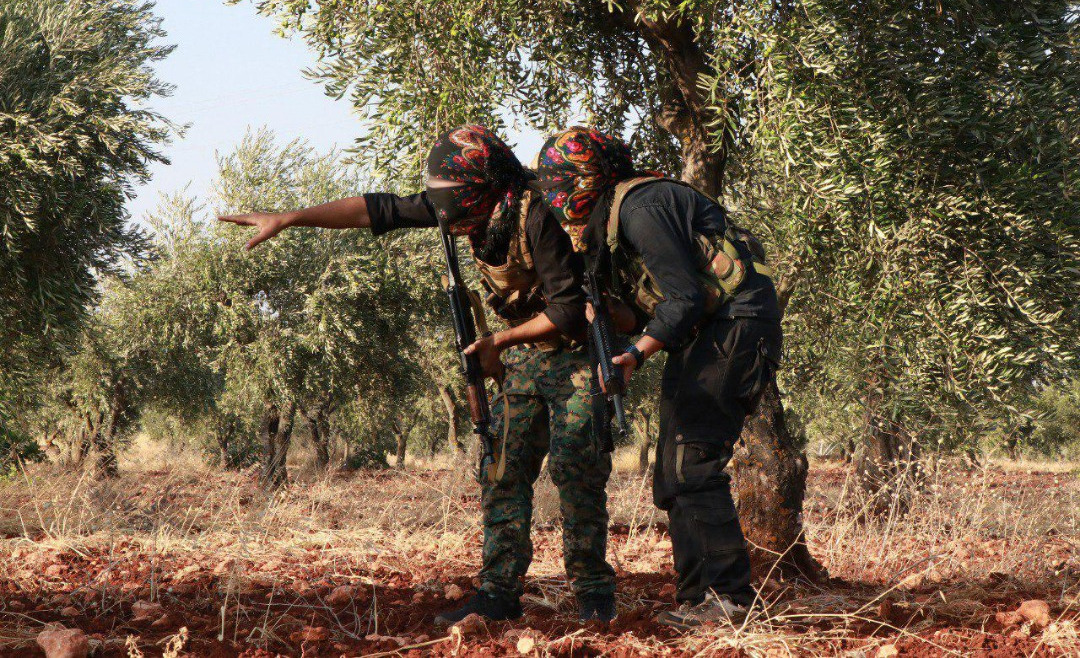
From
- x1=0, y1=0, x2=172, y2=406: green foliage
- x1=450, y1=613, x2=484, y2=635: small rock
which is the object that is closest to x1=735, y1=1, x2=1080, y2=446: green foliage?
x1=450, y1=613, x2=484, y2=635: small rock

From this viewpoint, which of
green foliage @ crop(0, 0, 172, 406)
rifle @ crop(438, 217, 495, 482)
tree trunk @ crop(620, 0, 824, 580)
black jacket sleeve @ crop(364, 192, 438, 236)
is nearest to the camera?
rifle @ crop(438, 217, 495, 482)

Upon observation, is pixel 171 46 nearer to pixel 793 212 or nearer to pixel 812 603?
pixel 793 212

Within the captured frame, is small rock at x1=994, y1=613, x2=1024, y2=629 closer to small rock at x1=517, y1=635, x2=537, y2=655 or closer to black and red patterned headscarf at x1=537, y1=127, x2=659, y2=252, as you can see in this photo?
small rock at x1=517, y1=635, x2=537, y2=655

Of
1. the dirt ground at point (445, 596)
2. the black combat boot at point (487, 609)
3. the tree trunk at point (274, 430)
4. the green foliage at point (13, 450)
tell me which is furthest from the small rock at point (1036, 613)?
the tree trunk at point (274, 430)

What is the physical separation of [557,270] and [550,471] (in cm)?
84

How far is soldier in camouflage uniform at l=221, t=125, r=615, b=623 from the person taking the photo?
3369mm

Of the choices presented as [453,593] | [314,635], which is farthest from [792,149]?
[314,635]

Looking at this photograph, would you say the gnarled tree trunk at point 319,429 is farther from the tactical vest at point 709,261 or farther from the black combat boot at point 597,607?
the tactical vest at point 709,261

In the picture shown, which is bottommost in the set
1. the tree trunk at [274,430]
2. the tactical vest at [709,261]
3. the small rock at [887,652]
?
the small rock at [887,652]

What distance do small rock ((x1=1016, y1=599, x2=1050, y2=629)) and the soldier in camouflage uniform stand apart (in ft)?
5.11

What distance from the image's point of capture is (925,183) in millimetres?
4504

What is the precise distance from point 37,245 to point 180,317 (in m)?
7.91

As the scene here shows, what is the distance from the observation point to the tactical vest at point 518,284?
341cm

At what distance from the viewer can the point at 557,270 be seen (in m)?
3.32
